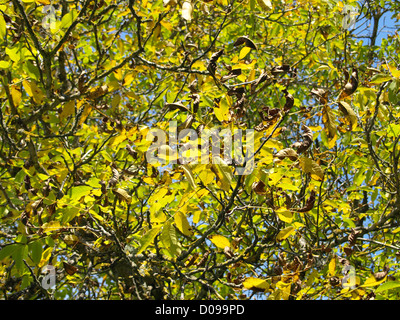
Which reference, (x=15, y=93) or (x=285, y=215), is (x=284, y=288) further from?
(x=15, y=93)

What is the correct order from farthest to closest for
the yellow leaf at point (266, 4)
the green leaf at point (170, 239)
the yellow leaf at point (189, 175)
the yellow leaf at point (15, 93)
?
the yellow leaf at point (15, 93), the yellow leaf at point (266, 4), the green leaf at point (170, 239), the yellow leaf at point (189, 175)

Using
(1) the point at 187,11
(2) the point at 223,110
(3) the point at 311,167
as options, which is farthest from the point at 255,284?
(1) the point at 187,11

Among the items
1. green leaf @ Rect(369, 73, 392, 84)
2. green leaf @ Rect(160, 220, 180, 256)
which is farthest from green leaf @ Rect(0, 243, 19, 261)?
green leaf @ Rect(369, 73, 392, 84)

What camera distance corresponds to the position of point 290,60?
466 centimetres

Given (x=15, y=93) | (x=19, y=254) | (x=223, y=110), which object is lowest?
(x=19, y=254)

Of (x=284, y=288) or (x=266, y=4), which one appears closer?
(x=266, y=4)

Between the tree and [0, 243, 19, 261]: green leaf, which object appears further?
[0, 243, 19, 261]: green leaf

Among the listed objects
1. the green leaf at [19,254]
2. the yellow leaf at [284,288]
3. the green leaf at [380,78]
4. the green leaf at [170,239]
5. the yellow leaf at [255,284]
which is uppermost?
the green leaf at [380,78]

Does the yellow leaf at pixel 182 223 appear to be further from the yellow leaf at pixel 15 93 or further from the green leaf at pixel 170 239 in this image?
the yellow leaf at pixel 15 93

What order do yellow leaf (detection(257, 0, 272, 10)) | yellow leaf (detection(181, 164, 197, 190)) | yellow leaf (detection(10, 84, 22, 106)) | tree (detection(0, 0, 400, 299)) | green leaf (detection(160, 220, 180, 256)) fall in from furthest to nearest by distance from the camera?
yellow leaf (detection(10, 84, 22, 106)) → yellow leaf (detection(257, 0, 272, 10)) → tree (detection(0, 0, 400, 299)) → green leaf (detection(160, 220, 180, 256)) → yellow leaf (detection(181, 164, 197, 190))

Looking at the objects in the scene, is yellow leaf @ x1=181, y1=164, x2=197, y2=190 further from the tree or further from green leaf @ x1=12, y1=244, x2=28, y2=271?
green leaf @ x1=12, y1=244, x2=28, y2=271

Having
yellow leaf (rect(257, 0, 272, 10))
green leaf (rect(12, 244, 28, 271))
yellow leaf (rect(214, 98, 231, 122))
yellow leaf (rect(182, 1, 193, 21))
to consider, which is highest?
yellow leaf (rect(257, 0, 272, 10))

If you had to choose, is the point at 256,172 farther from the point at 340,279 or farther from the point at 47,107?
the point at 47,107

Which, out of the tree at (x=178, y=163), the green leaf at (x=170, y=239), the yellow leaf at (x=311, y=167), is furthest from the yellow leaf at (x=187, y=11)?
the green leaf at (x=170, y=239)
